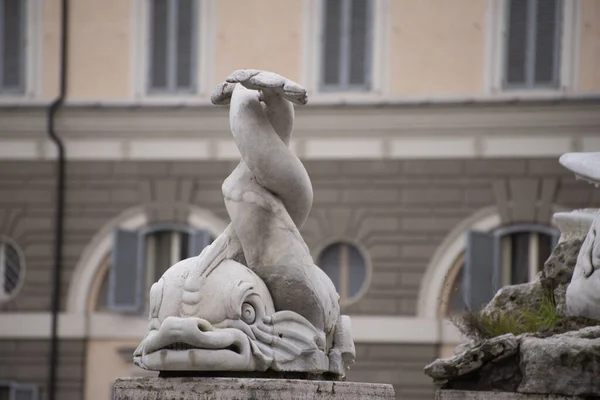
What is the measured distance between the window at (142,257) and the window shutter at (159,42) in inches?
86.9

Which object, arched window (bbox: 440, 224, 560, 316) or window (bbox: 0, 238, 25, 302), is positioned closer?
arched window (bbox: 440, 224, 560, 316)

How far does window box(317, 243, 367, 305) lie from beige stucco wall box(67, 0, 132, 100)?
3971 millimetres

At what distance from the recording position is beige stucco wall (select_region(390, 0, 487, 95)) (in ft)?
98.2

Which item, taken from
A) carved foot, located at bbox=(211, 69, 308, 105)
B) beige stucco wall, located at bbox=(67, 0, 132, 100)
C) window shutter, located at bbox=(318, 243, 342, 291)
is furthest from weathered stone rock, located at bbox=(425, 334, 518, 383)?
beige stucco wall, located at bbox=(67, 0, 132, 100)

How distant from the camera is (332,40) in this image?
30.6 metres

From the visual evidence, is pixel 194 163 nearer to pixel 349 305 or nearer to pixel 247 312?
pixel 349 305

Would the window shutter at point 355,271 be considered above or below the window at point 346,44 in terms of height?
below

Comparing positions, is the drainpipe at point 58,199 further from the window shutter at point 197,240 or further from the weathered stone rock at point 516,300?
the weathered stone rock at point 516,300

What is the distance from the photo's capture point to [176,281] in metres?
9.38

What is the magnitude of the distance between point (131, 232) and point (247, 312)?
21.6 metres

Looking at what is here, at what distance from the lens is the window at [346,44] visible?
30500 millimetres

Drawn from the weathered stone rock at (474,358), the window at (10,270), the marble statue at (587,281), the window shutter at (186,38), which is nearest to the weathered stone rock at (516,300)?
the marble statue at (587,281)

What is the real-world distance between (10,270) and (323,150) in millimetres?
5091

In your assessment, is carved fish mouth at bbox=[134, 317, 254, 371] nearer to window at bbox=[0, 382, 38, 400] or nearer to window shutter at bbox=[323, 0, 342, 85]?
window shutter at bbox=[323, 0, 342, 85]
